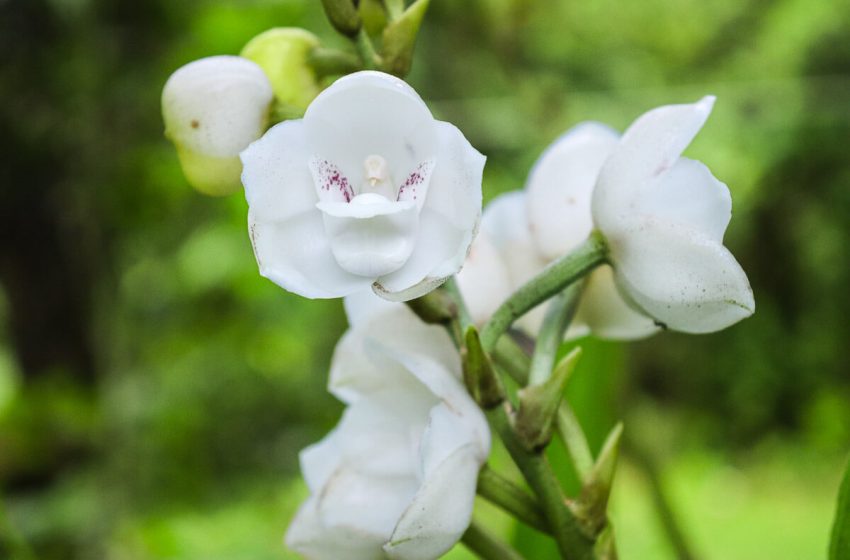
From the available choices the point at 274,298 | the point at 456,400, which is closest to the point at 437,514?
the point at 456,400

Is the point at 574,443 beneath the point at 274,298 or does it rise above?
above

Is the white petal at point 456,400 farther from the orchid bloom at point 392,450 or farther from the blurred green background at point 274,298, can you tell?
the blurred green background at point 274,298

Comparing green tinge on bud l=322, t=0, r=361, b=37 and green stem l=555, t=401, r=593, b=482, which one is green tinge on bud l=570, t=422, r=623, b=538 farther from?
green tinge on bud l=322, t=0, r=361, b=37

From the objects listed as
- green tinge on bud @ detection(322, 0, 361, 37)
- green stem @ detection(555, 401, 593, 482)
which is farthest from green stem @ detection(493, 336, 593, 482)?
green tinge on bud @ detection(322, 0, 361, 37)

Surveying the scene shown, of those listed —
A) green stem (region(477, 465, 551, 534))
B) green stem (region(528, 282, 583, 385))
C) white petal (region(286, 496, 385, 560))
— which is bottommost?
white petal (region(286, 496, 385, 560))

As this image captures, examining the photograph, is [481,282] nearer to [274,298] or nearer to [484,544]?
[484,544]
